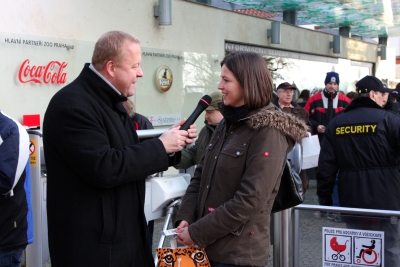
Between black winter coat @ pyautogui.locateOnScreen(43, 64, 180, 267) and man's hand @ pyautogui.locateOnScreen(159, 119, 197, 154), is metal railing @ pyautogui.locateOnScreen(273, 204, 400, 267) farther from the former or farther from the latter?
black winter coat @ pyautogui.locateOnScreen(43, 64, 180, 267)

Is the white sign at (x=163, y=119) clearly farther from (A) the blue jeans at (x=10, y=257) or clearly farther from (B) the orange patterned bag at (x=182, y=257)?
(B) the orange patterned bag at (x=182, y=257)

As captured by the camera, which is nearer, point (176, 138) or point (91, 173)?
point (91, 173)

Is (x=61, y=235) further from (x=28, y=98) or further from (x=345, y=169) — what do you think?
(x=28, y=98)

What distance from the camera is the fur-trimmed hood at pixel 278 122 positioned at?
253cm

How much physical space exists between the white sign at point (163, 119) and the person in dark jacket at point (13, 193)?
612cm

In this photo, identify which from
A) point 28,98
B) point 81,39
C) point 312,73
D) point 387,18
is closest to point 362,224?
point 28,98

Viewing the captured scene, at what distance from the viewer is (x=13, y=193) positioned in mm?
3469

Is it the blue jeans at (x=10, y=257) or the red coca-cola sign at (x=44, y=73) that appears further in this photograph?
the red coca-cola sign at (x=44, y=73)

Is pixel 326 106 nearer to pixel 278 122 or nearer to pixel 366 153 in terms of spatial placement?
pixel 366 153

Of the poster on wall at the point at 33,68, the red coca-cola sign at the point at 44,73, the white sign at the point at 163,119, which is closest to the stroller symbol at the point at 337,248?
the poster on wall at the point at 33,68

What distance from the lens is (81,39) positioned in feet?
27.1

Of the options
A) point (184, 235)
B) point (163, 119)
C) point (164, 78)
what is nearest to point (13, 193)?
point (184, 235)

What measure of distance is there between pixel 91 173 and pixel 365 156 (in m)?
2.97

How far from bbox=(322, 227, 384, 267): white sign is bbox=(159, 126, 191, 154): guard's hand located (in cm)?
168
